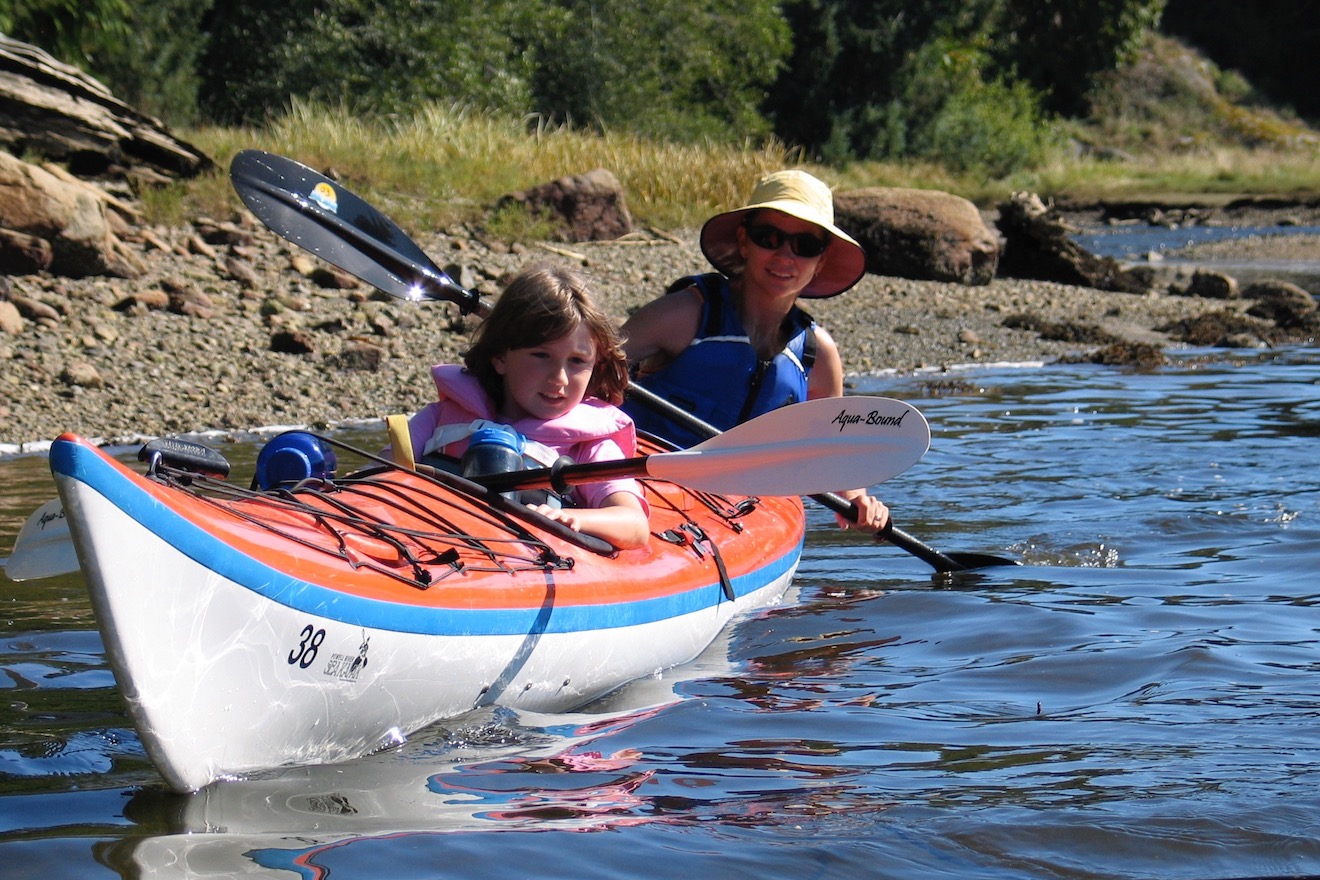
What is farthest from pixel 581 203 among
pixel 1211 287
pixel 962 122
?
pixel 962 122

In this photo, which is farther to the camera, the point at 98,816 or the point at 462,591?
the point at 462,591

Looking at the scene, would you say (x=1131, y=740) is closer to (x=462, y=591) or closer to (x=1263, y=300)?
(x=462, y=591)

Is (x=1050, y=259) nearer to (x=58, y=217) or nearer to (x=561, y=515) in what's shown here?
(x=58, y=217)

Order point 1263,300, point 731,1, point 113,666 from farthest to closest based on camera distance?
point 731,1 → point 1263,300 → point 113,666

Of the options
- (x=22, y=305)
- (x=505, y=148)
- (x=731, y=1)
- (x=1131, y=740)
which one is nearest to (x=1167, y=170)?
(x=731, y=1)

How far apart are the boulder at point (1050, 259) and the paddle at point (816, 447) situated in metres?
11.4

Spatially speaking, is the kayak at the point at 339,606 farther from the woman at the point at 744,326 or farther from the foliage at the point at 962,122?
the foliage at the point at 962,122

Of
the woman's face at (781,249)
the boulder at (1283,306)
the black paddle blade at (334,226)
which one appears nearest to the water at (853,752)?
the woman's face at (781,249)

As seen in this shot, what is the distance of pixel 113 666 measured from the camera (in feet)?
7.94

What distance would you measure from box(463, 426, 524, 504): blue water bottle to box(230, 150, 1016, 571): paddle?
3.57 feet

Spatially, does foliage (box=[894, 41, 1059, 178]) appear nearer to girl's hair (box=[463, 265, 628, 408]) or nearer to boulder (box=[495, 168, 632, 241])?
boulder (box=[495, 168, 632, 241])

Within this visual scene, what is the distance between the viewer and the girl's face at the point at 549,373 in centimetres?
359

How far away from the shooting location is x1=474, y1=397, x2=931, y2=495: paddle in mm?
3723

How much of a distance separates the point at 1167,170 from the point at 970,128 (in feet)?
21.5
